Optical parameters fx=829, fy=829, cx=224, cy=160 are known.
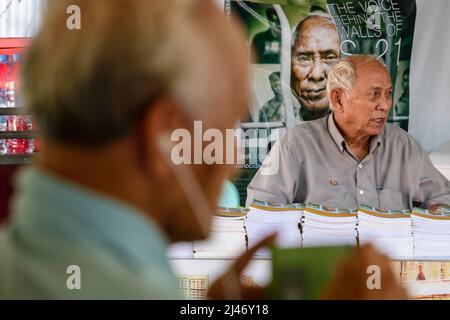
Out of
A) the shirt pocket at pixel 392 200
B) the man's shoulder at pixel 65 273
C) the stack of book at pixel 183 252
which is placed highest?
the man's shoulder at pixel 65 273

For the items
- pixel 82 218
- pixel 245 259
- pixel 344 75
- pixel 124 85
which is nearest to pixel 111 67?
pixel 124 85

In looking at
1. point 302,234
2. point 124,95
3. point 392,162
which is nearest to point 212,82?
point 124,95

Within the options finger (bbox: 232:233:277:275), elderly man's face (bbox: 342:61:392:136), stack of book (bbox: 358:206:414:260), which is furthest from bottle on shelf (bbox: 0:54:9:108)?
finger (bbox: 232:233:277:275)

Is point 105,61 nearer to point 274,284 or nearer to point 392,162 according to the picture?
point 274,284

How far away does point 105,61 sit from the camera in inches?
26.3

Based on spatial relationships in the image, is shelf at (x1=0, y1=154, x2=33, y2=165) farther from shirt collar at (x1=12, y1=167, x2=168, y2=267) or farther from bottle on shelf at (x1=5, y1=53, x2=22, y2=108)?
shirt collar at (x1=12, y1=167, x2=168, y2=267)

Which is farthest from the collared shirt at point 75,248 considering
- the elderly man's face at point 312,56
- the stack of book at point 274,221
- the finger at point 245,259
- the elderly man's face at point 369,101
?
the elderly man's face at point 369,101

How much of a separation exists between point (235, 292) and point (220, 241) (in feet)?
7.82

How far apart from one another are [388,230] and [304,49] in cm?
81

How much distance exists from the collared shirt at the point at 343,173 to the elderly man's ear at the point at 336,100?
0.05m

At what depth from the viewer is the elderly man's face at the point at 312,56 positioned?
3406mm

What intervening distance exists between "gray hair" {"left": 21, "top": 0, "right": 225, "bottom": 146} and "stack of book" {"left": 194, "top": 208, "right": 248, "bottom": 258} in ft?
8.64

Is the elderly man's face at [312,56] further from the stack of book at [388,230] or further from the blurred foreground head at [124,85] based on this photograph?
the blurred foreground head at [124,85]

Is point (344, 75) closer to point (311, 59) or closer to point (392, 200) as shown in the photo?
point (311, 59)
